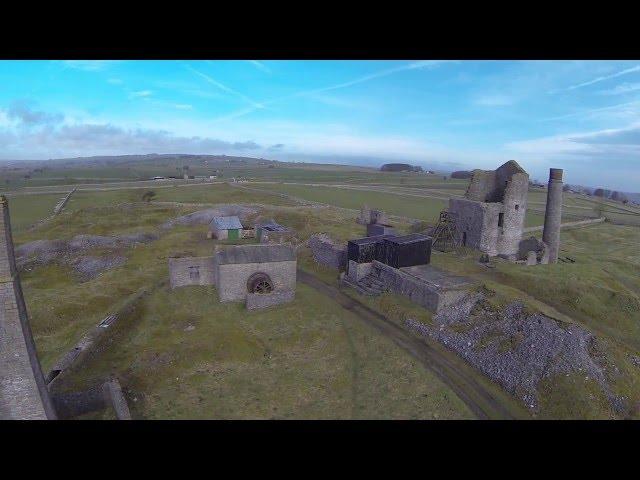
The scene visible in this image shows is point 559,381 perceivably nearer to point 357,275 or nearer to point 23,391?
point 357,275

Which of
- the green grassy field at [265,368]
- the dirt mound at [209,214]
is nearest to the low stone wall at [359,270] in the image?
the green grassy field at [265,368]

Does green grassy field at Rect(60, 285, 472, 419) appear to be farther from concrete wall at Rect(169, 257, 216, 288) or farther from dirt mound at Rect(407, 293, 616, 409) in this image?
concrete wall at Rect(169, 257, 216, 288)

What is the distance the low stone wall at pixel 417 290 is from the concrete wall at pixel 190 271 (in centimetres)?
1179

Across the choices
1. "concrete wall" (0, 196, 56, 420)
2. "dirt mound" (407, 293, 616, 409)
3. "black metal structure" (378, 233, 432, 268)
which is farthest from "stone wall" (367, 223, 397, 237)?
"concrete wall" (0, 196, 56, 420)

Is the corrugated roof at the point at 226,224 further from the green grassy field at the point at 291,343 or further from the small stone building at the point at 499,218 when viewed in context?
the small stone building at the point at 499,218

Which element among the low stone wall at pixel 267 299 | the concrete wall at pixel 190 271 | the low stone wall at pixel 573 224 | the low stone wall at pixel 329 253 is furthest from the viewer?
the low stone wall at pixel 573 224

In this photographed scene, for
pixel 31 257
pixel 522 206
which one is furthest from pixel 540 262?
pixel 31 257

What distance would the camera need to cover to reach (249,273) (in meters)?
26.3

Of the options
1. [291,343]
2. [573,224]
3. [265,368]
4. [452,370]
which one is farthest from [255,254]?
[573,224]

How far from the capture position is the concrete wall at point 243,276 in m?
25.9

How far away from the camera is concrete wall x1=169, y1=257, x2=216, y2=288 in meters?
27.8

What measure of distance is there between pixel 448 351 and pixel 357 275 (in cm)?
981
